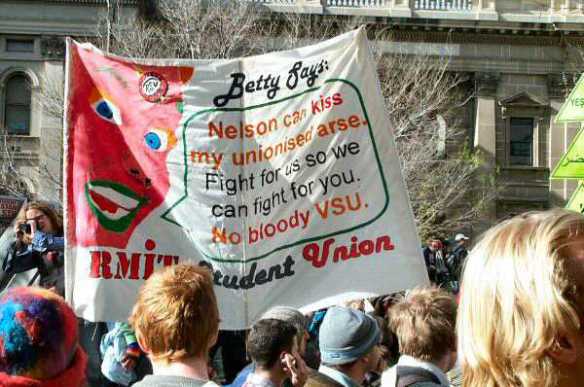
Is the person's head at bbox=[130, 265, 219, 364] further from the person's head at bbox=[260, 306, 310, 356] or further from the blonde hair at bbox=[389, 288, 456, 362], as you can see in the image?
the person's head at bbox=[260, 306, 310, 356]

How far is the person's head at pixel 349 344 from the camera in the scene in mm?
5098

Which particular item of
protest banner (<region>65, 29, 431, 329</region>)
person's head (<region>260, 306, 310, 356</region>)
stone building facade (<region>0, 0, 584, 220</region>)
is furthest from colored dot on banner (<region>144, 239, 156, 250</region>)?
stone building facade (<region>0, 0, 584, 220</region>)

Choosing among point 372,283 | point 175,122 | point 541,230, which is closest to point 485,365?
point 541,230

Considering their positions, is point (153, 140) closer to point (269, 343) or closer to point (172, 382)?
point (269, 343)

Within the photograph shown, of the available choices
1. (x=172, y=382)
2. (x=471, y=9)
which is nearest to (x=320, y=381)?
(x=172, y=382)

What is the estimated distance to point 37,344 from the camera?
2799mm

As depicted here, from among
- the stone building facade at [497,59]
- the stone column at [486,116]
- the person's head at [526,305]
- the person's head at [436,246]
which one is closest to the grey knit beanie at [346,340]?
the person's head at [526,305]

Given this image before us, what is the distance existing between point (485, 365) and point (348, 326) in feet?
10.3

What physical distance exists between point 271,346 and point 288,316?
344mm

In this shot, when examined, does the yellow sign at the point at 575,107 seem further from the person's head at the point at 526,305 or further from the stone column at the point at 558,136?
the stone column at the point at 558,136

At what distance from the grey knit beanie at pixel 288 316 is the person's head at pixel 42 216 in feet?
6.74

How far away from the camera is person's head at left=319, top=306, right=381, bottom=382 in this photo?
510cm

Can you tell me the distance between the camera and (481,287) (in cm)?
205

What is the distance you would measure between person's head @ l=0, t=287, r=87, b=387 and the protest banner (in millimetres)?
2879
